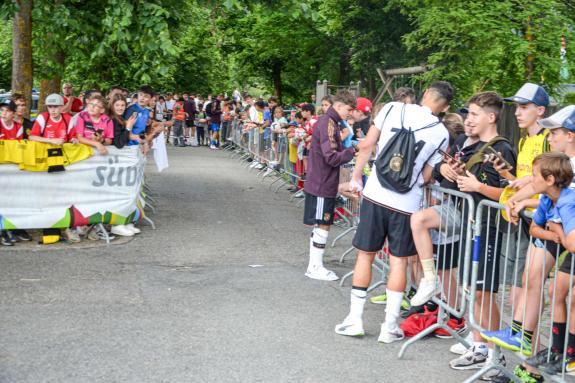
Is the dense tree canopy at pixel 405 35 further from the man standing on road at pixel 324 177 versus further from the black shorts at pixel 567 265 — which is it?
the black shorts at pixel 567 265

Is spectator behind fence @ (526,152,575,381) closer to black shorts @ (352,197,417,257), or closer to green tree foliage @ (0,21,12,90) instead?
black shorts @ (352,197,417,257)

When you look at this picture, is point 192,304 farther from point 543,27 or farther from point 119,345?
point 543,27

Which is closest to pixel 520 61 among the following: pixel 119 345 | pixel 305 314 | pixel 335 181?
pixel 335 181

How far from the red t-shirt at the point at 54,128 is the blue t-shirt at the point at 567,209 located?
7.46 m

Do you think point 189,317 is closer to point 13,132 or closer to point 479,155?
point 479,155

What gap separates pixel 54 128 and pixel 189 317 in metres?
4.58

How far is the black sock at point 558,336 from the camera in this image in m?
5.10

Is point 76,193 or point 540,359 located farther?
point 76,193

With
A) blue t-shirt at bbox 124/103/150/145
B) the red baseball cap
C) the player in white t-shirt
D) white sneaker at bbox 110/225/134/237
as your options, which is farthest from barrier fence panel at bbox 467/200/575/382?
blue t-shirt at bbox 124/103/150/145

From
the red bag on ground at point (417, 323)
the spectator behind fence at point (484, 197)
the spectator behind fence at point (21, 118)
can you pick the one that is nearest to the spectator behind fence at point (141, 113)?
the spectator behind fence at point (21, 118)

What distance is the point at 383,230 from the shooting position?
260 inches

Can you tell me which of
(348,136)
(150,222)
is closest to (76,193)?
(150,222)

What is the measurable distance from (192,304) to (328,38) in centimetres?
2179

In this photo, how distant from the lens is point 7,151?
10312 millimetres
